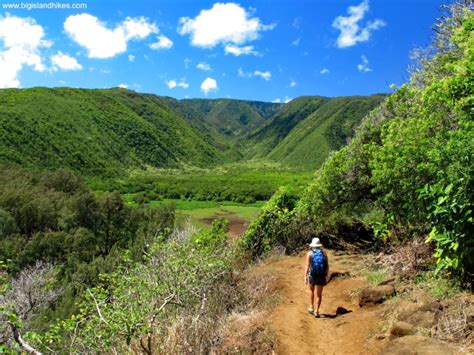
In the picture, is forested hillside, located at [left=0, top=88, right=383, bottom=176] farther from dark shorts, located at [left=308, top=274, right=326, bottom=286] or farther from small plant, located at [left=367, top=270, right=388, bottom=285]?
dark shorts, located at [left=308, top=274, right=326, bottom=286]

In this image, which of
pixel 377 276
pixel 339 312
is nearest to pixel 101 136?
pixel 377 276

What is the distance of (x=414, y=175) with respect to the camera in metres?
9.73

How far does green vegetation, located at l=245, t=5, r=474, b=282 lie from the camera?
6.65 m

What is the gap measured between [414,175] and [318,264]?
3159 mm

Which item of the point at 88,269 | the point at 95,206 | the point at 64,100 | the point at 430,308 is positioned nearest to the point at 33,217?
the point at 95,206

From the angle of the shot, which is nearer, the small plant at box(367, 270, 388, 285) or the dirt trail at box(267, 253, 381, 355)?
the dirt trail at box(267, 253, 381, 355)

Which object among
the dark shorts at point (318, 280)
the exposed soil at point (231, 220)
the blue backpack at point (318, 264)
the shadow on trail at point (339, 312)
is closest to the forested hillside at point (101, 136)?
the exposed soil at point (231, 220)

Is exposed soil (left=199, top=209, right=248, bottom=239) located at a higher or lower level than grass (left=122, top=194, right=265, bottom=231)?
lower

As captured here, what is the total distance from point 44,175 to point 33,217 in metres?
23.4

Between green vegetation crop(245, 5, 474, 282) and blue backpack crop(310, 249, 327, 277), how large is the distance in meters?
2.30

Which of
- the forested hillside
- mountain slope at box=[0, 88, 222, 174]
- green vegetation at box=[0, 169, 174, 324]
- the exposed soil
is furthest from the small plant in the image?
mountain slope at box=[0, 88, 222, 174]

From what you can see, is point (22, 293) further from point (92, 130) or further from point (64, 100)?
point (64, 100)

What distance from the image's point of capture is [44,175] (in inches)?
2477

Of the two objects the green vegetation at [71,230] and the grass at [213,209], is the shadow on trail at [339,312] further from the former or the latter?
the grass at [213,209]
